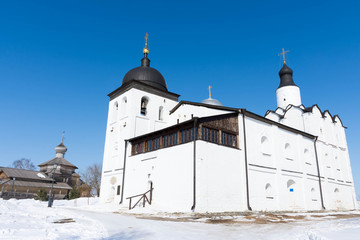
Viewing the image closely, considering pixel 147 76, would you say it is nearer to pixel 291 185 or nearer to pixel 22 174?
pixel 291 185

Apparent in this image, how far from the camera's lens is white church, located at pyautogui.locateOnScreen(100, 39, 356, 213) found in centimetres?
1575

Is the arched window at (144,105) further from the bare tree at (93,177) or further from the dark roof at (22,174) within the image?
the bare tree at (93,177)

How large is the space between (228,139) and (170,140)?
4007 millimetres

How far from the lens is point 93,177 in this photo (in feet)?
176

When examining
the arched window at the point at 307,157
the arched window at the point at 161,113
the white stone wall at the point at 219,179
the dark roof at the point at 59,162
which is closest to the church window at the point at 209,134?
the white stone wall at the point at 219,179

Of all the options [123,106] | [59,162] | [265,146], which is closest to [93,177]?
[59,162]

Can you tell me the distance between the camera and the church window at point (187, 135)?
52.5 feet

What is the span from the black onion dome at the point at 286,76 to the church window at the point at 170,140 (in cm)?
1961

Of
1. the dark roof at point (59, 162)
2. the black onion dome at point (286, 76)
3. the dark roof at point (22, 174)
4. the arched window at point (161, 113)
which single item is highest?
the black onion dome at point (286, 76)

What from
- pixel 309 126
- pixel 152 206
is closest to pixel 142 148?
pixel 152 206

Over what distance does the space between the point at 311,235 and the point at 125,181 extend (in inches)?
680

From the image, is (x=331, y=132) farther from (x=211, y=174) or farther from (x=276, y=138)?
(x=211, y=174)

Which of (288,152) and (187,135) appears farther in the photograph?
(288,152)

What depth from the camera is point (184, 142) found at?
643 inches
